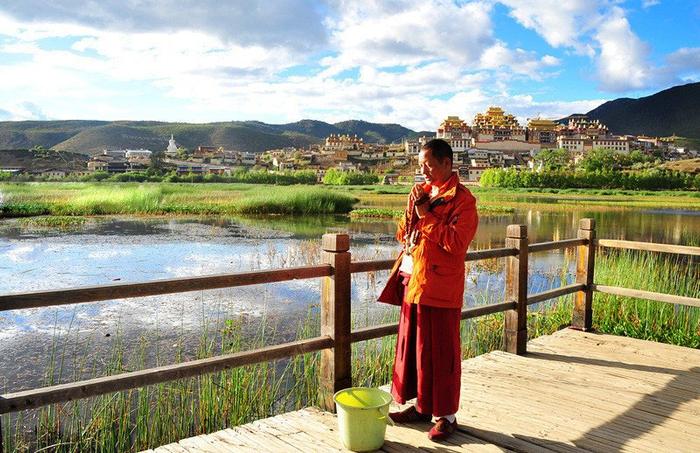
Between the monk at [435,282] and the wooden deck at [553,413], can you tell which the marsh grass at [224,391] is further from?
the monk at [435,282]

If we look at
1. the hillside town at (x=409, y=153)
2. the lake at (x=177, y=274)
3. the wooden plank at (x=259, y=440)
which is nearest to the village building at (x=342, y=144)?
the hillside town at (x=409, y=153)

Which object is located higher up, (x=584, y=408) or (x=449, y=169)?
(x=449, y=169)

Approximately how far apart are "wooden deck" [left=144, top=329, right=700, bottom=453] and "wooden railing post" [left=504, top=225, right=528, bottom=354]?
0.50 feet

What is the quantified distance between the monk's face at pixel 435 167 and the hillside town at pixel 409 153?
286ft

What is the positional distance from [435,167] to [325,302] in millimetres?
1255

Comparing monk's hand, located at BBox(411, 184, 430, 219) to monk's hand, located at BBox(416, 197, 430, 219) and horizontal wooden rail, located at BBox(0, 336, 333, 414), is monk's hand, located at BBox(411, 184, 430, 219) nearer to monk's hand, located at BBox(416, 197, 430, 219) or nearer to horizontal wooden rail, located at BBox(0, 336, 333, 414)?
monk's hand, located at BBox(416, 197, 430, 219)

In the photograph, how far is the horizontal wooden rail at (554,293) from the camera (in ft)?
→ 18.6

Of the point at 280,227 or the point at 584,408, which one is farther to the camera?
the point at 280,227

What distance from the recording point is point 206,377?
4.98 m

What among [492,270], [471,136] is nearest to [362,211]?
[492,270]

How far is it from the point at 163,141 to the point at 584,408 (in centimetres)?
15458

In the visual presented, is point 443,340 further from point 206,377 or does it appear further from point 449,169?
point 206,377

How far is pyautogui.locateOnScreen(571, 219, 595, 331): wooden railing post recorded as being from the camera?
250 inches

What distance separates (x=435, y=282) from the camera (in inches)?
132
